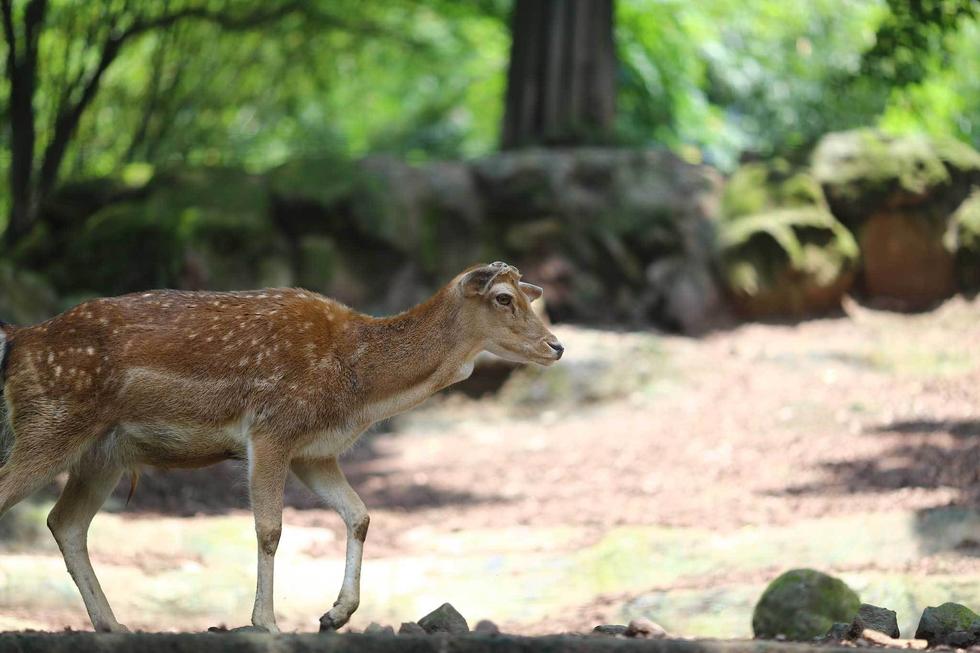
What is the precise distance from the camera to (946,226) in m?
15.4

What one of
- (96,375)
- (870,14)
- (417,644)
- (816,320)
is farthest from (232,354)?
(870,14)

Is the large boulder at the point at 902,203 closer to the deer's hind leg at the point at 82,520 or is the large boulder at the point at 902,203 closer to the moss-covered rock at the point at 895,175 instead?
the moss-covered rock at the point at 895,175

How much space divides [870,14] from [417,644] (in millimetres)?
19090

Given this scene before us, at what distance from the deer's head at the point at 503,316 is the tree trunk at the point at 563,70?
1048 centimetres

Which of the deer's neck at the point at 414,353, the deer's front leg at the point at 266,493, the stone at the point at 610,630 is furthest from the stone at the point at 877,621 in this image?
the deer's front leg at the point at 266,493

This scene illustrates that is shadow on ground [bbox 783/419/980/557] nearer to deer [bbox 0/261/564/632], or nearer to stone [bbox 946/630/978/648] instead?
stone [bbox 946/630/978/648]

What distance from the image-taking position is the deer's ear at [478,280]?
654 cm

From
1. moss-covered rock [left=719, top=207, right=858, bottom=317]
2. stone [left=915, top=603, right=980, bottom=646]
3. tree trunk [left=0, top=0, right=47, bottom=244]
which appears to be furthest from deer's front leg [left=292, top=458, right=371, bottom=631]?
moss-covered rock [left=719, top=207, right=858, bottom=317]

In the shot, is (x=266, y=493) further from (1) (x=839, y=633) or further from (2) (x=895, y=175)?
(2) (x=895, y=175)

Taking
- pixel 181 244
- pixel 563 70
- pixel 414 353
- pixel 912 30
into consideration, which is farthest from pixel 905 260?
pixel 414 353

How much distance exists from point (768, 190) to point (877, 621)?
10413 mm

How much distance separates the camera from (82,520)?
6438mm

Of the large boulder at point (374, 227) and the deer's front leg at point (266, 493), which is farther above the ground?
the large boulder at point (374, 227)

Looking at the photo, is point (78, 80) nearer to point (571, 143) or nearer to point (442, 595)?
point (571, 143)
